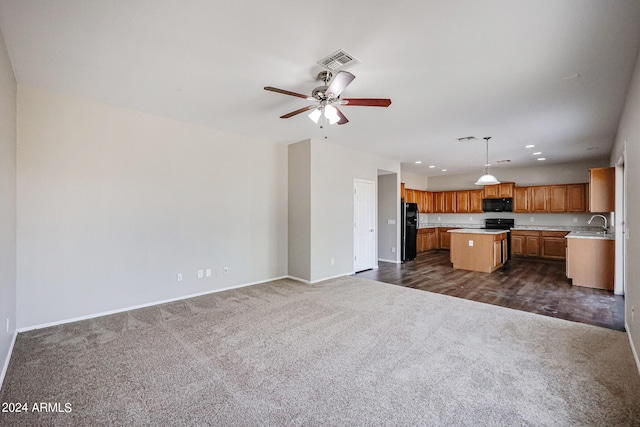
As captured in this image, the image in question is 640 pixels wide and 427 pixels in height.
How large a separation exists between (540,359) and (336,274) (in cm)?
366

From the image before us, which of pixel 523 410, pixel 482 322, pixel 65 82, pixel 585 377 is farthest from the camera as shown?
pixel 482 322

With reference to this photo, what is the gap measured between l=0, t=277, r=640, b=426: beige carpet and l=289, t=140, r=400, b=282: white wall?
183cm

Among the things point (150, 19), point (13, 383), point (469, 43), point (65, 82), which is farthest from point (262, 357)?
point (65, 82)

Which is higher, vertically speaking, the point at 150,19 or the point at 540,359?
the point at 150,19

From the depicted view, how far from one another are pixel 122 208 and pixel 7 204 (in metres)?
1.21

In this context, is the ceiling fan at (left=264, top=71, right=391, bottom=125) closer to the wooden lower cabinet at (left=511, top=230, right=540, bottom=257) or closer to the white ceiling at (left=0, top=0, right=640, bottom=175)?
the white ceiling at (left=0, top=0, right=640, bottom=175)

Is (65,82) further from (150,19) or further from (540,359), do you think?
(540,359)

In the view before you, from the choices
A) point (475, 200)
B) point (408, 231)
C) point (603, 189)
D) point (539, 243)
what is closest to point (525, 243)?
point (539, 243)

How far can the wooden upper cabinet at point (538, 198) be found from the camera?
818cm

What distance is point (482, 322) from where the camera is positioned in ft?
11.3

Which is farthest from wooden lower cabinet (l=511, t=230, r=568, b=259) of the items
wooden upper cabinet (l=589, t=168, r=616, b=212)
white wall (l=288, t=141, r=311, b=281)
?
white wall (l=288, t=141, r=311, b=281)

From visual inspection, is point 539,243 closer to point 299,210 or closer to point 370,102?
point 299,210

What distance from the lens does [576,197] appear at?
7719 millimetres

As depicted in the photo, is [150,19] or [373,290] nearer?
[150,19]
